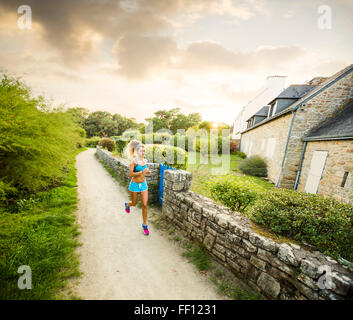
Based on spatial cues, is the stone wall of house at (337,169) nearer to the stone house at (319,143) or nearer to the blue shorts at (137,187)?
the stone house at (319,143)

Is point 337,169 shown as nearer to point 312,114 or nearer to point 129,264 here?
point 312,114

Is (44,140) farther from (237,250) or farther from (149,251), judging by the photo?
(237,250)

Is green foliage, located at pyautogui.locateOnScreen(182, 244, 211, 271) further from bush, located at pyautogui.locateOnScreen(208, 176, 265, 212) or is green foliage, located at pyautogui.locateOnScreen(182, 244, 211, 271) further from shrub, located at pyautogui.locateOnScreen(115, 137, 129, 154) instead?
shrub, located at pyautogui.locateOnScreen(115, 137, 129, 154)

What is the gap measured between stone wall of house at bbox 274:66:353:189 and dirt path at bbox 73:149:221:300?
905 cm

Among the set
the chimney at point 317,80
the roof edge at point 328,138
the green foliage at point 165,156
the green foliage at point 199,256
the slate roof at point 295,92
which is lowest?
the green foliage at point 199,256

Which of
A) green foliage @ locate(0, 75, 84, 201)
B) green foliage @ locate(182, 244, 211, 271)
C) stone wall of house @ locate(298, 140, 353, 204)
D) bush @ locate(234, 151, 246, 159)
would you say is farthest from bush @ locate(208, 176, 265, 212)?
bush @ locate(234, 151, 246, 159)

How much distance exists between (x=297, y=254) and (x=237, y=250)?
88 centimetres

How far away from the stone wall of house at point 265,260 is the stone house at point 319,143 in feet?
19.7

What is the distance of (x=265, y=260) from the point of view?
7.41ft

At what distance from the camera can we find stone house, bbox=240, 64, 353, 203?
20.0ft

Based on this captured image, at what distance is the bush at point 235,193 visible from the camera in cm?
396

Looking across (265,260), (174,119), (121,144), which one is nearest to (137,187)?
(265,260)

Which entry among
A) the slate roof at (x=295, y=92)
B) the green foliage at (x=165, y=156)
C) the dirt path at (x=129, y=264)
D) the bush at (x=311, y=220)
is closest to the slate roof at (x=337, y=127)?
the slate roof at (x=295, y=92)
